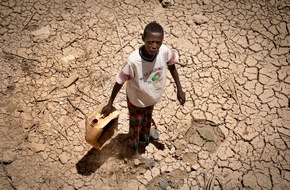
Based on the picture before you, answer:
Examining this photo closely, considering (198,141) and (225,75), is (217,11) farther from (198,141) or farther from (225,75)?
(198,141)

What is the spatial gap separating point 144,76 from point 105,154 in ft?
4.25

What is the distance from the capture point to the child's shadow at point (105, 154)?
9.59 feet

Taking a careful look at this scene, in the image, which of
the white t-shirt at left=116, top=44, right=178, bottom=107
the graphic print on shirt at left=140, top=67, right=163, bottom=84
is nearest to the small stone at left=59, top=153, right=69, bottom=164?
the white t-shirt at left=116, top=44, right=178, bottom=107

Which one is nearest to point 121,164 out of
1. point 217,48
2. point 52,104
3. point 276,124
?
point 52,104

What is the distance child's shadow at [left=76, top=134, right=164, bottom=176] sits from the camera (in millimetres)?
2923

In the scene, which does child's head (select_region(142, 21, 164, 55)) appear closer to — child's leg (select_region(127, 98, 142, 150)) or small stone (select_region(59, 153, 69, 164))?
child's leg (select_region(127, 98, 142, 150))

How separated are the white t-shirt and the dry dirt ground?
998 millimetres

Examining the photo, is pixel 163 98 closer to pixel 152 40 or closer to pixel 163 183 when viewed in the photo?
pixel 163 183

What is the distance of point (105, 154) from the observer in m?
3.02

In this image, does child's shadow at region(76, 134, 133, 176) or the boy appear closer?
the boy

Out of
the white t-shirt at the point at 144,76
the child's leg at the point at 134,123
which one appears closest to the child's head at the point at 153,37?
the white t-shirt at the point at 144,76

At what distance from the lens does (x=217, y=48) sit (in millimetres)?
3771

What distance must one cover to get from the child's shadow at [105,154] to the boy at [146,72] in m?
0.66

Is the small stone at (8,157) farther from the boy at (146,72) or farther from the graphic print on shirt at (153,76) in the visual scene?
the graphic print on shirt at (153,76)
